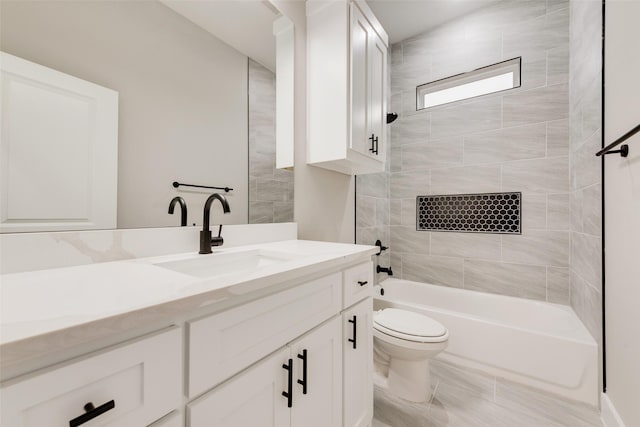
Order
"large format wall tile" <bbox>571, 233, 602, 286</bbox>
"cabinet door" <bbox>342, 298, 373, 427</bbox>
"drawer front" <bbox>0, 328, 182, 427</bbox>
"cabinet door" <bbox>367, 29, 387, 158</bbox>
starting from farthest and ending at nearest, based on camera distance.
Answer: "cabinet door" <bbox>367, 29, 387, 158</bbox>
"large format wall tile" <bbox>571, 233, 602, 286</bbox>
"cabinet door" <bbox>342, 298, 373, 427</bbox>
"drawer front" <bbox>0, 328, 182, 427</bbox>

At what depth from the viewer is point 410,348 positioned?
1462 millimetres

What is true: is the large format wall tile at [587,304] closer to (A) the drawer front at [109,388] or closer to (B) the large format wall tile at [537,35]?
(B) the large format wall tile at [537,35]

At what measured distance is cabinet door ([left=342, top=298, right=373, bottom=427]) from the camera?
1041 millimetres

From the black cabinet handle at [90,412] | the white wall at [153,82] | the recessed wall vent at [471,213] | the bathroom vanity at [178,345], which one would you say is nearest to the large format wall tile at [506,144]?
the recessed wall vent at [471,213]

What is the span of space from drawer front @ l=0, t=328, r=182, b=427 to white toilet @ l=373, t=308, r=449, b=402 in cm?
130

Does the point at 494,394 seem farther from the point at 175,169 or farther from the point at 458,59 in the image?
the point at 458,59

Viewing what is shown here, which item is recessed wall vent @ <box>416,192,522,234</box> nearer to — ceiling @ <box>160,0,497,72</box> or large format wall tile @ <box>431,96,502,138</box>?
large format wall tile @ <box>431,96,502,138</box>

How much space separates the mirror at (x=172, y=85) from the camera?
0.75 m

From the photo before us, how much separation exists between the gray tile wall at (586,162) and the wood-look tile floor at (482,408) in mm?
450

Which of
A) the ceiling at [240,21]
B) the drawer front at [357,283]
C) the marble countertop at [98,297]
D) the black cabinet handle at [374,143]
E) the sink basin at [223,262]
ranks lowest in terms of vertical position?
the drawer front at [357,283]

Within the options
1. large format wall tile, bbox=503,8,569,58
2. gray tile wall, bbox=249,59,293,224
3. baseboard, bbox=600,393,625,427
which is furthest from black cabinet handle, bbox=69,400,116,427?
large format wall tile, bbox=503,8,569,58

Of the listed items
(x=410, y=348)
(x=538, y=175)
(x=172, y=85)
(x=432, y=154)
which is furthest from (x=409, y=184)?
(x=172, y=85)

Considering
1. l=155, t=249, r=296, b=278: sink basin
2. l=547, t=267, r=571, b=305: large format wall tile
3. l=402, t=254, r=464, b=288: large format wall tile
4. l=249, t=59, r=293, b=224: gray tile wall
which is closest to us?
l=155, t=249, r=296, b=278: sink basin

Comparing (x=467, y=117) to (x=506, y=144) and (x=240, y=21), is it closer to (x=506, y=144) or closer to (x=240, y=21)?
(x=506, y=144)
